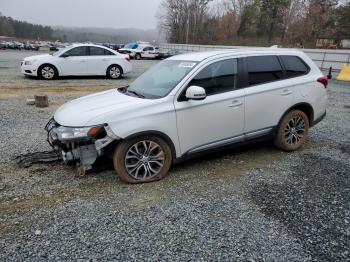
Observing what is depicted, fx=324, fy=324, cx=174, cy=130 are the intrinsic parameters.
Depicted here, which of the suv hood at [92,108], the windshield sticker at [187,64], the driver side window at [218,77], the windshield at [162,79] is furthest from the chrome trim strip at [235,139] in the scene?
the windshield sticker at [187,64]

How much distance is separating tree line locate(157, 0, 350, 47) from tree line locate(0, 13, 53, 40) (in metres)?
63.1

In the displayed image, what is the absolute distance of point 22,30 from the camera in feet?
389

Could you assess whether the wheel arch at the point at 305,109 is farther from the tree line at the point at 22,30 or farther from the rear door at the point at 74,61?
the tree line at the point at 22,30

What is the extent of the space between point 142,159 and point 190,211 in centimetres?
103

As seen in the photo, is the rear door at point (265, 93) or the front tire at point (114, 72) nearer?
the rear door at point (265, 93)

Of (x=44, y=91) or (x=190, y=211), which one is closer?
(x=190, y=211)

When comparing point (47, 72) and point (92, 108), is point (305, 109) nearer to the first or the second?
point (92, 108)

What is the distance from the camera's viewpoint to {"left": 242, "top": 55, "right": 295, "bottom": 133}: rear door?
5039 millimetres

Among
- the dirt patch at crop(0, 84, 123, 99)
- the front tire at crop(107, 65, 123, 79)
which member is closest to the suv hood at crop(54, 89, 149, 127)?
the dirt patch at crop(0, 84, 123, 99)

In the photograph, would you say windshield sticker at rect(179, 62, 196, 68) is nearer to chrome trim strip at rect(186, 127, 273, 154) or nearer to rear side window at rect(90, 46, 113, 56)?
chrome trim strip at rect(186, 127, 273, 154)

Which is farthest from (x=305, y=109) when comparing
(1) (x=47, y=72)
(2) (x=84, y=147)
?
(1) (x=47, y=72)

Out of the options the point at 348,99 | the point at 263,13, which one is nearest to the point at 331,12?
the point at 263,13

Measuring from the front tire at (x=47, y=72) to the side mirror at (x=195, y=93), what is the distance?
11505mm

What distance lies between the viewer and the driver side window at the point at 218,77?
466 cm
